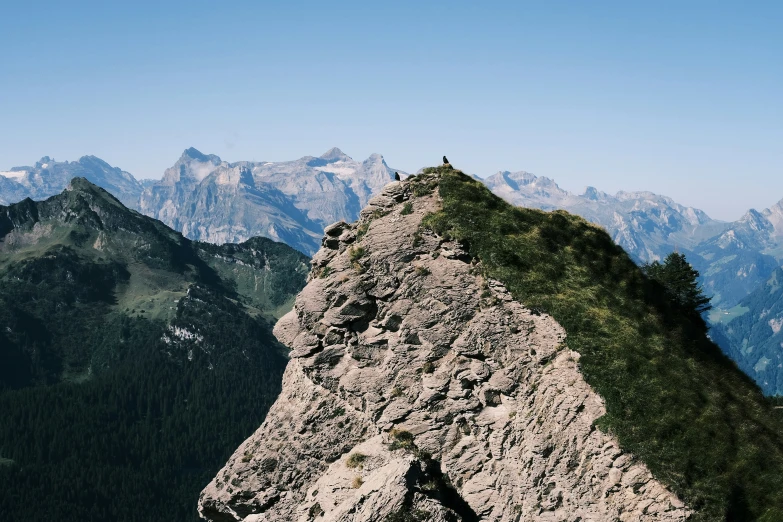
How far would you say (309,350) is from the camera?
4453 centimetres

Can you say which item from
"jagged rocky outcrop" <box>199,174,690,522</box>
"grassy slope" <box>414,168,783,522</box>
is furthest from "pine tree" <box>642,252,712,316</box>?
"jagged rocky outcrop" <box>199,174,690,522</box>

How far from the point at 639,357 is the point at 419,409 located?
43.4ft

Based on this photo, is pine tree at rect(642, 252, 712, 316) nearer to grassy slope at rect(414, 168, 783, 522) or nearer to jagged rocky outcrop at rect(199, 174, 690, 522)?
grassy slope at rect(414, 168, 783, 522)

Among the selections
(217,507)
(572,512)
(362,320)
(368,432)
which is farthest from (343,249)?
(572,512)

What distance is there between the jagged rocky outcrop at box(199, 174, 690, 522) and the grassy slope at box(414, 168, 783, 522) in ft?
3.52

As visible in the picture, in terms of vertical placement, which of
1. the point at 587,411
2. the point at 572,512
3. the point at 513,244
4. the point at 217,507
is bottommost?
the point at 217,507

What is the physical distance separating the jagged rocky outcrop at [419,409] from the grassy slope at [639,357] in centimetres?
107

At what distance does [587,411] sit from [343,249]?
21.2 meters

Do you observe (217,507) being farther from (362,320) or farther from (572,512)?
(572,512)

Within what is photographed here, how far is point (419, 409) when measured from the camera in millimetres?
39844

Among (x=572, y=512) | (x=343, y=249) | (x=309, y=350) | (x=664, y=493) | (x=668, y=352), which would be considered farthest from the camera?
(x=343, y=249)

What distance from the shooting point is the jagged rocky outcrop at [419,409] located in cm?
3428

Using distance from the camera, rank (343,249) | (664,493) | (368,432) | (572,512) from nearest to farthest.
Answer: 1. (664,493)
2. (572,512)
3. (368,432)
4. (343,249)

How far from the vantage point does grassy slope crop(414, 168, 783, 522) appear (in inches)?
1233
